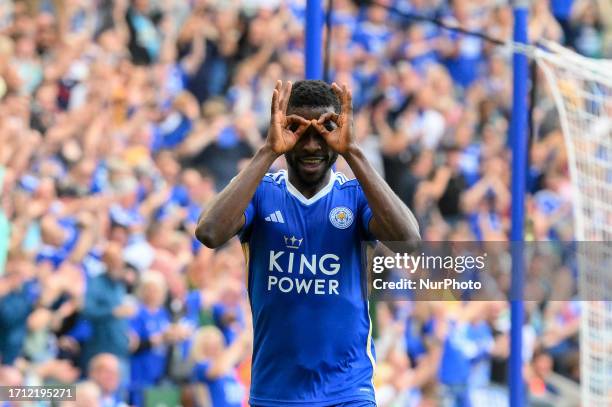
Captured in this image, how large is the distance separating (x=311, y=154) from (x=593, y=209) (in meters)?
3.69

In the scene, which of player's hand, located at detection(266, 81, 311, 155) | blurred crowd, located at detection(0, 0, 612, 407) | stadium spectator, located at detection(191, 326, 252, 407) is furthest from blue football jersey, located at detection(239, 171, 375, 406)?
stadium spectator, located at detection(191, 326, 252, 407)

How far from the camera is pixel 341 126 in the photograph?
15.7ft

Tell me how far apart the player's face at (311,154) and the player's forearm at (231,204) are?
164mm

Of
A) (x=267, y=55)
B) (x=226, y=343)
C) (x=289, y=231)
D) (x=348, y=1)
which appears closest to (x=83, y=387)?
(x=226, y=343)

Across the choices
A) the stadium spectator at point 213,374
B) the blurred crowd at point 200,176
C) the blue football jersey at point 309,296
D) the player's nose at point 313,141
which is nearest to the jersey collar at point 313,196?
the blue football jersey at point 309,296

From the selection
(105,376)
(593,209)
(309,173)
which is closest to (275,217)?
(309,173)

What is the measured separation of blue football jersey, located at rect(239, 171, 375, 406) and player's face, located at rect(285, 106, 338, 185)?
12 cm

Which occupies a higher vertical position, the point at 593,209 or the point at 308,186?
the point at 593,209

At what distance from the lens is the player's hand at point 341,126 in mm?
4754

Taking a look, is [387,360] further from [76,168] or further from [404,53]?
[404,53]

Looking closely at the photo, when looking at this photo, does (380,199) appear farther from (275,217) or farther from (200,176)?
(200,176)

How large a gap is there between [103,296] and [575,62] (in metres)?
3.71

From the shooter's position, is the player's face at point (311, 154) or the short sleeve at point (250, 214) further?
the short sleeve at point (250, 214)

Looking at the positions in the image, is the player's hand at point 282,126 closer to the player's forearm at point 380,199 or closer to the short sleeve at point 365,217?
the player's forearm at point 380,199
